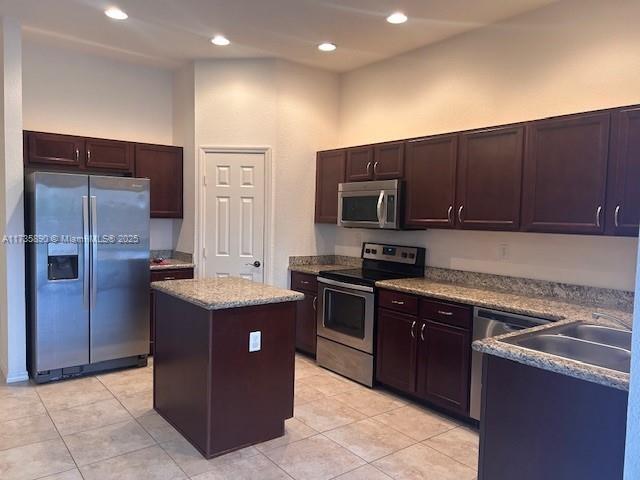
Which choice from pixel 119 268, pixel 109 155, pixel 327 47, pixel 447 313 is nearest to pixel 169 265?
pixel 119 268

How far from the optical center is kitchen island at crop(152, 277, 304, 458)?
2.67 metres

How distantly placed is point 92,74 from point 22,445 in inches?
142

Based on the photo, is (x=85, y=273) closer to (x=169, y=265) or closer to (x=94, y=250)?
(x=94, y=250)

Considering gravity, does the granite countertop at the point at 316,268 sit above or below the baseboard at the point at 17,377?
above

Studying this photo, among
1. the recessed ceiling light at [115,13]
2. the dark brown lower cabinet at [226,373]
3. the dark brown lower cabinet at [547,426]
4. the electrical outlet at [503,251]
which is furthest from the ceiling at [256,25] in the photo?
the dark brown lower cabinet at [547,426]

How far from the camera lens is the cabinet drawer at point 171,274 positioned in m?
4.47

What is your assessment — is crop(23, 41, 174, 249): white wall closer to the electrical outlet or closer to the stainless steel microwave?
the stainless steel microwave

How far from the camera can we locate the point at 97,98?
476 centimetres

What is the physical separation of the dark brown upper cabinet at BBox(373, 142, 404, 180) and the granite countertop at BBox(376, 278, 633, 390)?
3.17ft

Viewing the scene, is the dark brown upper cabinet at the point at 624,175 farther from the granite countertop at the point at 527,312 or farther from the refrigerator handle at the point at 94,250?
the refrigerator handle at the point at 94,250

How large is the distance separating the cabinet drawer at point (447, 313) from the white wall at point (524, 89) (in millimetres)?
632

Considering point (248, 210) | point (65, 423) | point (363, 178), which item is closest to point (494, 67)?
point (363, 178)

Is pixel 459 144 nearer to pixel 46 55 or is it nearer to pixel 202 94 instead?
pixel 202 94

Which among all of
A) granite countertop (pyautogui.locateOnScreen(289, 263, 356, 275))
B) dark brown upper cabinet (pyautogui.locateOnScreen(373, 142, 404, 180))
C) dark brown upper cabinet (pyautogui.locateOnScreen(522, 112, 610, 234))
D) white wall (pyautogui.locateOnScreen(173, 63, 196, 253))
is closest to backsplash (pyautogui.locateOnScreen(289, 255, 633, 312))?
dark brown upper cabinet (pyautogui.locateOnScreen(522, 112, 610, 234))
